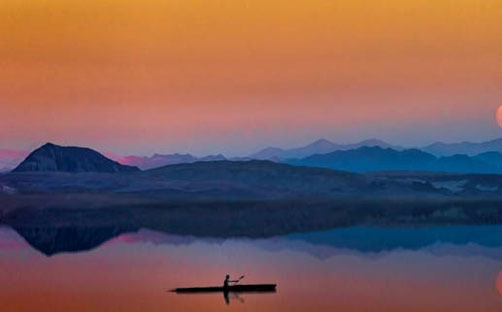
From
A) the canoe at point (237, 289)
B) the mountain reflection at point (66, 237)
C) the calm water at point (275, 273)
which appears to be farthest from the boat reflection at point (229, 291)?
the mountain reflection at point (66, 237)

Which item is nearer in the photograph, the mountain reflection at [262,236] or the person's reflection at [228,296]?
the person's reflection at [228,296]

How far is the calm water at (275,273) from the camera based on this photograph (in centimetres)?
2744

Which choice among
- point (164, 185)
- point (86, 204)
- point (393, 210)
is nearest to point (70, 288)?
point (393, 210)

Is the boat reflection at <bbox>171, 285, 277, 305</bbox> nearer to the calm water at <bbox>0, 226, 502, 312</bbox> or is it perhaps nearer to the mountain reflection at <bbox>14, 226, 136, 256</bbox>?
the calm water at <bbox>0, 226, 502, 312</bbox>

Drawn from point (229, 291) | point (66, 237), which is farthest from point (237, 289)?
point (66, 237)

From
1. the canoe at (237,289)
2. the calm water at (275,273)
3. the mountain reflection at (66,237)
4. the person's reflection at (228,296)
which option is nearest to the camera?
the calm water at (275,273)

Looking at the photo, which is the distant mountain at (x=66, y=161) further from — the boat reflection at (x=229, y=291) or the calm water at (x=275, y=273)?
the boat reflection at (x=229, y=291)

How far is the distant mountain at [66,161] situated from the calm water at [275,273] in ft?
265

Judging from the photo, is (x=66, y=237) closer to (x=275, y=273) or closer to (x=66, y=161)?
(x=275, y=273)

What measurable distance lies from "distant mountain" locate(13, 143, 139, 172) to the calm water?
80865mm

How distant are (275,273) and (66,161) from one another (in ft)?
354

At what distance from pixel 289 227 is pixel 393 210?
91.9 feet

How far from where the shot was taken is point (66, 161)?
138250 mm

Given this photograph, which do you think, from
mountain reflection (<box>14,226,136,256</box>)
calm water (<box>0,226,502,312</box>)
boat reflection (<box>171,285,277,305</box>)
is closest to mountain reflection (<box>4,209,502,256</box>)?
mountain reflection (<box>14,226,136,256</box>)
